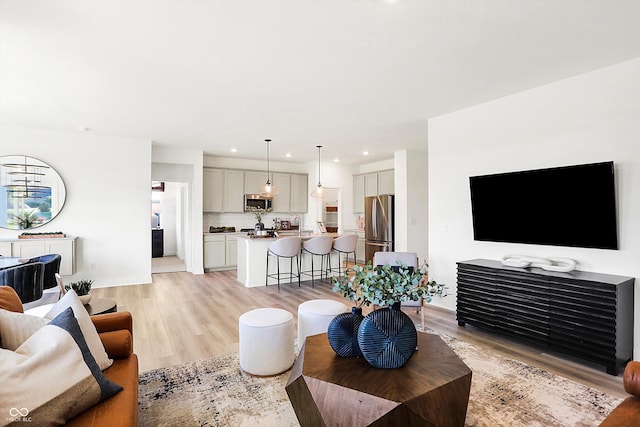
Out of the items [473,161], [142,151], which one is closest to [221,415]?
[473,161]

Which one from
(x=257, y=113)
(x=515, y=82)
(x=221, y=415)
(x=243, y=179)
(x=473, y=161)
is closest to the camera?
(x=221, y=415)

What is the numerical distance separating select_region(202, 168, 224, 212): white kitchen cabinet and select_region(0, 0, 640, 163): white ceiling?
9.80ft

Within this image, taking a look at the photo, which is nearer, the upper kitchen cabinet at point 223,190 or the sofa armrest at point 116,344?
the sofa armrest at point 116,344

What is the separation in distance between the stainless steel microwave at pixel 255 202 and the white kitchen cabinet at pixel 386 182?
279cm

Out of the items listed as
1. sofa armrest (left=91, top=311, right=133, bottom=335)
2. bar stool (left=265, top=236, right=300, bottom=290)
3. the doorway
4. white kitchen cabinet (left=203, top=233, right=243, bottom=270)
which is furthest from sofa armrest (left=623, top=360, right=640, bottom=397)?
the doorway

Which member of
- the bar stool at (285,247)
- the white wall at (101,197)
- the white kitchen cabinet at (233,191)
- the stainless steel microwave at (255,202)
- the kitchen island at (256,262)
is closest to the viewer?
the white wall at (101,197)

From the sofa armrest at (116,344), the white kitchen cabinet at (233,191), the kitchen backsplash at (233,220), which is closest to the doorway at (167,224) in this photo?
the kitchen backsplash at (233,220)

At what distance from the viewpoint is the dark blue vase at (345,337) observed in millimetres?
1978

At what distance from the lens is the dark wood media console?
274 centimetres

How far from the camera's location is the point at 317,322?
116 inches

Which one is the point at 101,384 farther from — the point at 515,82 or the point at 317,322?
the point at 515,82

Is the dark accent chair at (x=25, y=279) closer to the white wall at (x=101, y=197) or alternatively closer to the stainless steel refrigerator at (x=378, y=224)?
the white wall at (x=101, y=197)

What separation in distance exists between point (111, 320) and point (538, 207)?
12.7ft

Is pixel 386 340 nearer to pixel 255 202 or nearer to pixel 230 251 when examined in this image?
pixel 230 251
